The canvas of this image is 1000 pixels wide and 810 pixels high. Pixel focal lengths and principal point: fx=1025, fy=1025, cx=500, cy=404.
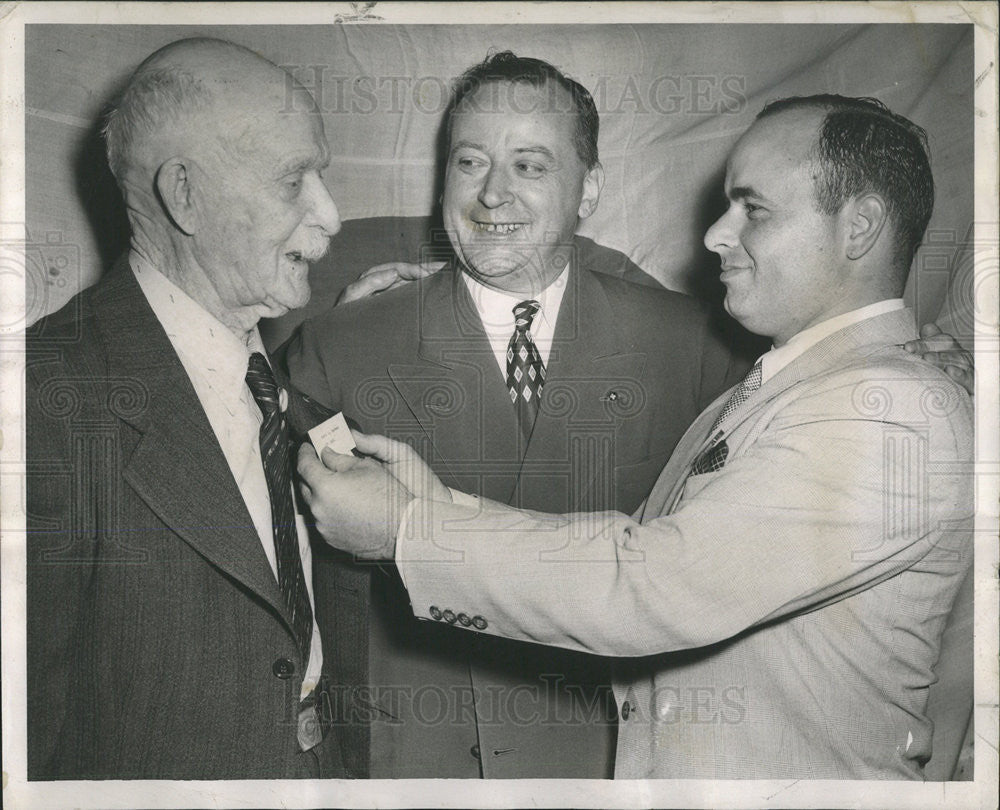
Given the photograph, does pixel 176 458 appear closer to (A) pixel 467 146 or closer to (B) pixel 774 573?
(A) pixel 467 146

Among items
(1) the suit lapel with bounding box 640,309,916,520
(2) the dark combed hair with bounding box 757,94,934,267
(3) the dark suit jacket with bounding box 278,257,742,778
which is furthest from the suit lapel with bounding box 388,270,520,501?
(2) the dark combed hair with bounding box 757,94,934,267

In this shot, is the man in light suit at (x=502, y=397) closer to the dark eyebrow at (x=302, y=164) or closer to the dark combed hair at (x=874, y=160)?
the dark eyebrow at (x=302, y=164)

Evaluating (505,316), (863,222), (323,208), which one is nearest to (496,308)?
(505,316)

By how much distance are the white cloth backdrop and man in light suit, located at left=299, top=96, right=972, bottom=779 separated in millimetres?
73

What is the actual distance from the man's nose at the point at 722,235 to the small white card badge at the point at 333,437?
805mm

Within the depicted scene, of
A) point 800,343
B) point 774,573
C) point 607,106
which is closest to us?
point 774,573

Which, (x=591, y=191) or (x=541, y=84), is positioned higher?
(x=541, y=84)

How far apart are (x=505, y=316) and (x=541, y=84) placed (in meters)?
0.47

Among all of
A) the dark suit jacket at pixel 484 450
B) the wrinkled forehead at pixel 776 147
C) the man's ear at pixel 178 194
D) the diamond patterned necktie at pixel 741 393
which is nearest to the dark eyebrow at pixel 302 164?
the man's ear at pixel 178 194

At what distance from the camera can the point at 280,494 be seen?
6.47ft

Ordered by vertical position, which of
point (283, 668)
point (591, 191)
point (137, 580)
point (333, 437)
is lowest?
point (283, 668)

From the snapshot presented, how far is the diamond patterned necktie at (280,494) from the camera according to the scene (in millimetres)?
1954

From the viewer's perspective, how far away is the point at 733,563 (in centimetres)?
183

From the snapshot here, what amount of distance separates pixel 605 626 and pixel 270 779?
74 cm
